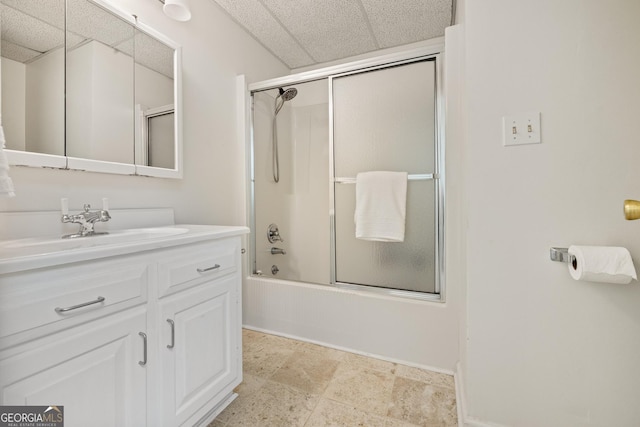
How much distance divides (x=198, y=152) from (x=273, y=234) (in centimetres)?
90

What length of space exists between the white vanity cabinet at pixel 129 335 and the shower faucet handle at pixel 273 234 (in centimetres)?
103

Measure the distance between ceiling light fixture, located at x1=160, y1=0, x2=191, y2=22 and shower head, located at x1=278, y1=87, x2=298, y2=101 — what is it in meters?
0.78

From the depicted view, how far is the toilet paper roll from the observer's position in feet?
2.74

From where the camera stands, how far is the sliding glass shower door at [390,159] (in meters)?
1.67

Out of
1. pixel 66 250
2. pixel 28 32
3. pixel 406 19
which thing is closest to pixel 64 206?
pixel 66 250

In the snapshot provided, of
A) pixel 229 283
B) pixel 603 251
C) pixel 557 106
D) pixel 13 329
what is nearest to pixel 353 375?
pixel 229 283

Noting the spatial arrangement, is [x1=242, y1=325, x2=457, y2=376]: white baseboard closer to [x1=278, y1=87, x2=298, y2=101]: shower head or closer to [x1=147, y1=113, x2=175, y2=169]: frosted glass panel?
[x1=147, y1=113, x2=175, y2=169]: frosted glass panel

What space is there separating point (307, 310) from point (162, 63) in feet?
5.87

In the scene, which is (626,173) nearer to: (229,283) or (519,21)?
(519,21)

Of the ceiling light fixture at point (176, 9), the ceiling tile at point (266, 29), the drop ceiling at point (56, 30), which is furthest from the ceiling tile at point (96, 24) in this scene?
the ceiling tile at point (266, 29)

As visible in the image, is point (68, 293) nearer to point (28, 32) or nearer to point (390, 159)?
point (28, 32)

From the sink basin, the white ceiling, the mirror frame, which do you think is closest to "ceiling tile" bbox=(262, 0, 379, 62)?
the white ceiling

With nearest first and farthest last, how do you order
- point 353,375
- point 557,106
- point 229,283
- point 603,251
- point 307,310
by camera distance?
point 603,251, point 557,106, point 229,283, point 353,375, point 307,310

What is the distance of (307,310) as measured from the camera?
1886 millimetres
